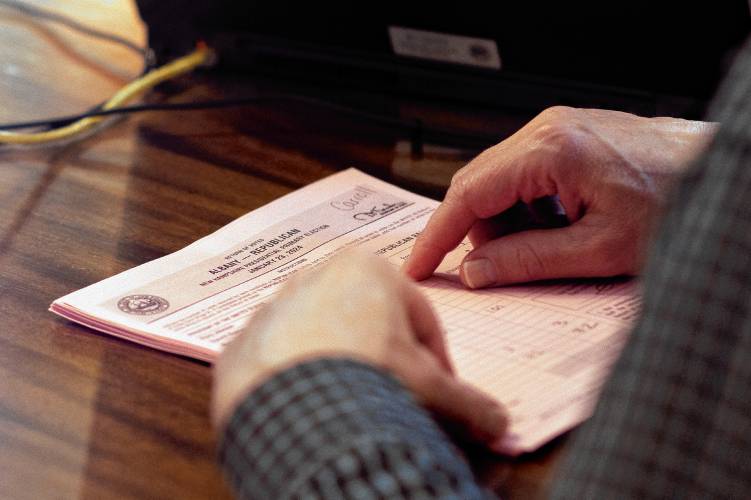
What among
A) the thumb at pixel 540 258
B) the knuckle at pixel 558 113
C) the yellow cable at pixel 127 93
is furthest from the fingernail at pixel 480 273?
the yellow cable at pixel 127 93

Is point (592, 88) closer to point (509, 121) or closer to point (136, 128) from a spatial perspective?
point (509, 121)

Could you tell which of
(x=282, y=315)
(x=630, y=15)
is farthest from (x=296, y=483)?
(x=630, y=15)

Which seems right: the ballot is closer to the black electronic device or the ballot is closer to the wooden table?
the wooden table

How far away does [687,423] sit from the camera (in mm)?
388

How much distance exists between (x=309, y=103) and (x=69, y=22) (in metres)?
0.45

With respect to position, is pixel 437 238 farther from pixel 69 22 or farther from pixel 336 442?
pixel 69 22

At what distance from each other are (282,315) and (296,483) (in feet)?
0.30

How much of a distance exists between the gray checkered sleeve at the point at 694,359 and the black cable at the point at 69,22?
982 mm

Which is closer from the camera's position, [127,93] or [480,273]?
[480,273]

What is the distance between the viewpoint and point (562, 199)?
0.75 metres

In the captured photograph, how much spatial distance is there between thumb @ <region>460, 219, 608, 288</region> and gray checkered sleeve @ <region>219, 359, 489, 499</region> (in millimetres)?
263

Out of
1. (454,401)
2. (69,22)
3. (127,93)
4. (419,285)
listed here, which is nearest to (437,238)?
(419,285)

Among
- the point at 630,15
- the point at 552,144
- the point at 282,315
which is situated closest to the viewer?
the point at 282,315
